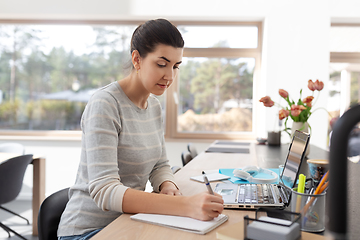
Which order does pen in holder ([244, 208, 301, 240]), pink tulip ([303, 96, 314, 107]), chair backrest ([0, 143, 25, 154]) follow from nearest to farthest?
pen in holder ([244, 208, 301, 240]) → pink tulip ([303, 96, 314, 107]) → chair backrest ([0, 143, 25, 154])

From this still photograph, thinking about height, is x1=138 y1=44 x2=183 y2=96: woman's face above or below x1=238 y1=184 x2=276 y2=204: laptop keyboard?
above

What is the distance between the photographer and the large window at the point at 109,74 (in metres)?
4.07

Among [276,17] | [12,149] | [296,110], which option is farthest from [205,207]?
[276,17]

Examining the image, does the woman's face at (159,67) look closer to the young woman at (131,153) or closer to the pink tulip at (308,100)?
the young woman at (131,153)

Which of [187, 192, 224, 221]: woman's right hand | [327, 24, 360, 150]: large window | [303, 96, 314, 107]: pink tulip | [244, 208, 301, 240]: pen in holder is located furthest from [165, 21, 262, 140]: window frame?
[244, 208, 301, 240]: pen in holder

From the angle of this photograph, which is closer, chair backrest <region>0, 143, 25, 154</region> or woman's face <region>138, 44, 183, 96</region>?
woman's face <region>138, 44, 183, 96</region>

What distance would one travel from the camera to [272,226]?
2.42 ft

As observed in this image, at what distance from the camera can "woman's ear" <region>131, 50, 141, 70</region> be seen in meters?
1.29

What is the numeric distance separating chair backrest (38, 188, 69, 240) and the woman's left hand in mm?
390

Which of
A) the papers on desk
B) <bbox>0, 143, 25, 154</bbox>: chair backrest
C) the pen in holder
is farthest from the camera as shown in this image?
<bbox>0, 143, 25, 154</bbox>: chair backrest

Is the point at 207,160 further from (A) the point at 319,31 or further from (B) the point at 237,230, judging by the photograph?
(A) the point at 319,31

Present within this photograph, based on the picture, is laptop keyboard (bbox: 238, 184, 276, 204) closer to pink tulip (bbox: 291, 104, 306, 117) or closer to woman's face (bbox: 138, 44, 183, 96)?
woman's face (bbox: 138, 44, 183, 96)

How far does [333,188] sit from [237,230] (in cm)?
42

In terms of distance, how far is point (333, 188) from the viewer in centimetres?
42
